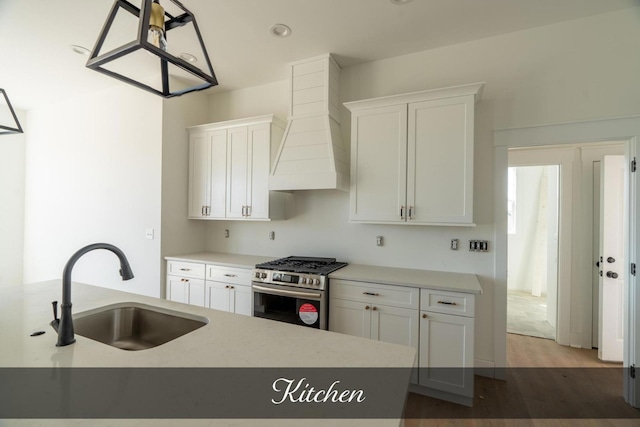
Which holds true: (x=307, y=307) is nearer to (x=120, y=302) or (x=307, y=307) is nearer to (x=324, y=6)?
(x=120, y=302)

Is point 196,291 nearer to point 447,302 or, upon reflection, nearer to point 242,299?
point 242,299

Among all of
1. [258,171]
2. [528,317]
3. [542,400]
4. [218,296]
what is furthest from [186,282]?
[528,317]

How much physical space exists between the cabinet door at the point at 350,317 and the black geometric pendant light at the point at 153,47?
1.95 m

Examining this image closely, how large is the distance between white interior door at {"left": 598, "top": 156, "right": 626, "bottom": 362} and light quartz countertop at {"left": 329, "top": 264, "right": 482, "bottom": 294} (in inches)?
61.4

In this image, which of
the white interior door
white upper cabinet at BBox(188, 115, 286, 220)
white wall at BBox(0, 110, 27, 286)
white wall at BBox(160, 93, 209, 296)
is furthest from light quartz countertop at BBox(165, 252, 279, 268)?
the white interior door

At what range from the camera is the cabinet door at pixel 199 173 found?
3.56 meters

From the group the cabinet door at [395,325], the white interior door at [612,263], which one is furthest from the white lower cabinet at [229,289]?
the white interior door at [612,263]

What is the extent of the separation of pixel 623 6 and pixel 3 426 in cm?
410

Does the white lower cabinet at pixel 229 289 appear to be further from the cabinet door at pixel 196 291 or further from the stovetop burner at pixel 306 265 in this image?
the stovetop burner at pixel 306 265

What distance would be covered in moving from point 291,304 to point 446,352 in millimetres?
1330

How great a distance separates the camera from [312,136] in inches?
112

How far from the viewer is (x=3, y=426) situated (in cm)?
70

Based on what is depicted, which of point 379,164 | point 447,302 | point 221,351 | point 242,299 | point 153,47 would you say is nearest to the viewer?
point 153,47

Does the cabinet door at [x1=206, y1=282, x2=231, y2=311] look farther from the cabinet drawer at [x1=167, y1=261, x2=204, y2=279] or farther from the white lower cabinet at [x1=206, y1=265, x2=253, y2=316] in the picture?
the cabinet drawer at [x1=167, y1=261, x2=204, y2=279]
